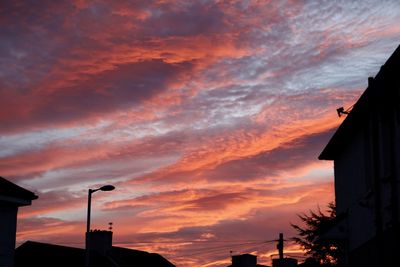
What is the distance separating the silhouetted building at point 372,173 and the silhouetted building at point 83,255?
27.5 meters

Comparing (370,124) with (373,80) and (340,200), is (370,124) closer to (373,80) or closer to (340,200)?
(373,80)

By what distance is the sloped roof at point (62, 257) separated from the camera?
163 ft

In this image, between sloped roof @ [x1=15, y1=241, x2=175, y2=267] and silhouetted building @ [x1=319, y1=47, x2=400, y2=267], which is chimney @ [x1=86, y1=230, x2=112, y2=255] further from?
silhouetted building @ [x1=319, y1=47, x2=400, y2=267]

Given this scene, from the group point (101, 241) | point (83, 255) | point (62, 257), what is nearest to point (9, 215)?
point (62, 257)

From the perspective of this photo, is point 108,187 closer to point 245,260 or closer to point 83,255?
point 83,255

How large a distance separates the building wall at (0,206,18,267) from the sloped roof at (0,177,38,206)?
0.36 meters

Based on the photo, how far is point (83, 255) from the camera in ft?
183

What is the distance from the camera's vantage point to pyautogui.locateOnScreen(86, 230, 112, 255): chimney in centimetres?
5751

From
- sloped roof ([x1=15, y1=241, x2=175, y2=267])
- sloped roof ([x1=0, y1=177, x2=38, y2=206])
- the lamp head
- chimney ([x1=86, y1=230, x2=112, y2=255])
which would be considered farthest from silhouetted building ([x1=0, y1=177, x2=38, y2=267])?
chimney ([x1=86, y1=230, x2=112, y2=255])

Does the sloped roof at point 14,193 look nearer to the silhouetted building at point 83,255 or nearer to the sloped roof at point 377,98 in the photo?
the sloped roof at point 377,98

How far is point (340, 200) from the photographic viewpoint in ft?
93.7

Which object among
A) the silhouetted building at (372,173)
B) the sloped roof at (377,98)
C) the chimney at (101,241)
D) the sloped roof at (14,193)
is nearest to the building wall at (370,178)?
the silhouetted building at (372,173)

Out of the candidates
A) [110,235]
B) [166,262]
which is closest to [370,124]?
[110,235]

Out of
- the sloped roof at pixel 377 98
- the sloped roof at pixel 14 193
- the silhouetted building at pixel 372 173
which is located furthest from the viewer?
the sloped roof at pixel 14 193
